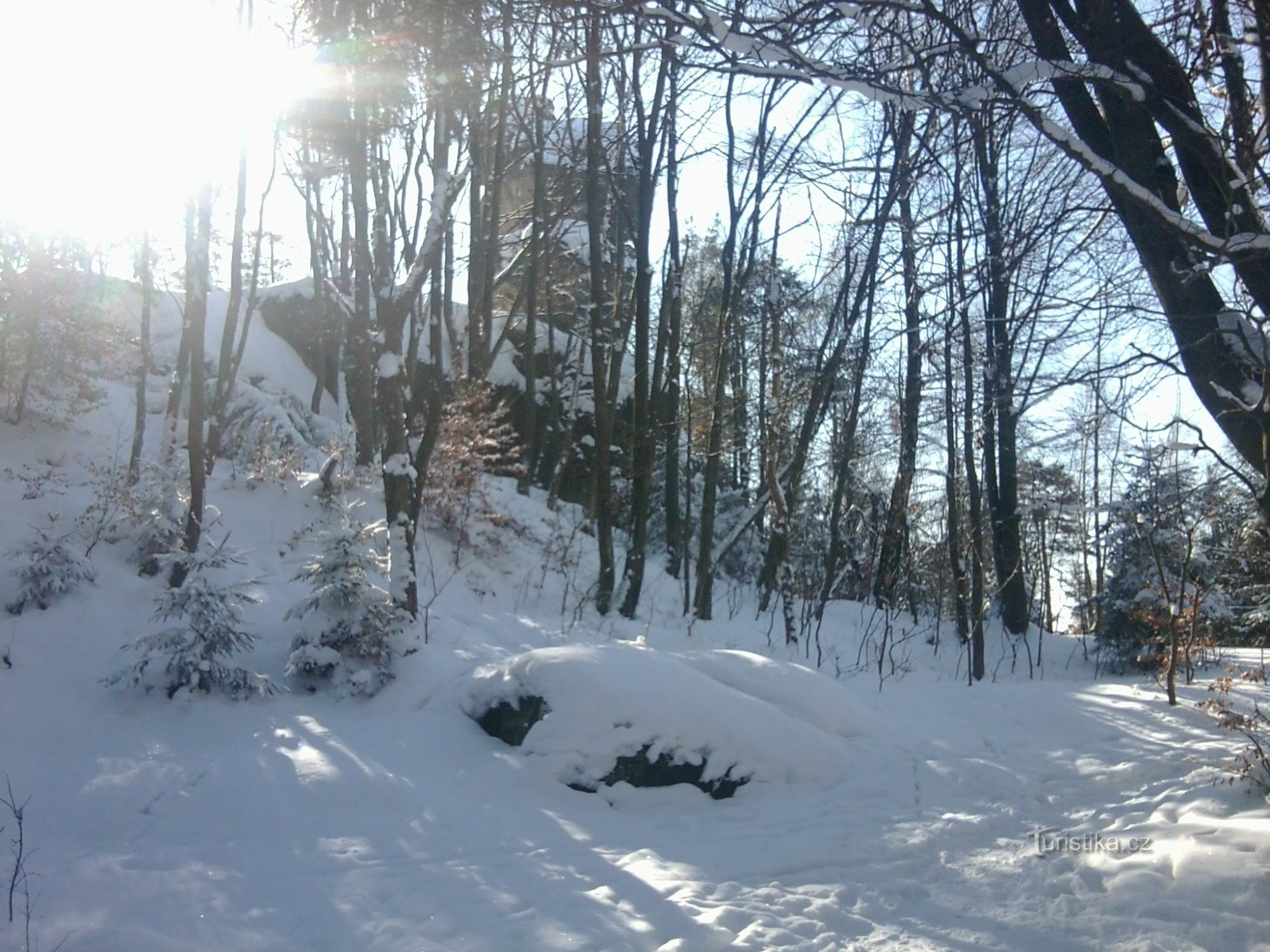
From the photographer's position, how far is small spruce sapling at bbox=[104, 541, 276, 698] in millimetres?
6137

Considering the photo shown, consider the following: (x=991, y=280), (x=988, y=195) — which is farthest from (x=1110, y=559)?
(x=991, y=280)

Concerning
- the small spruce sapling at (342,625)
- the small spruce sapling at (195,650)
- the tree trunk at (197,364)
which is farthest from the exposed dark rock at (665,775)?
the tree trunk at (197,364)

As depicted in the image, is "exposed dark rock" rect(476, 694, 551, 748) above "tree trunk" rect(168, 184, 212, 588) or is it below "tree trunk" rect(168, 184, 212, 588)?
below

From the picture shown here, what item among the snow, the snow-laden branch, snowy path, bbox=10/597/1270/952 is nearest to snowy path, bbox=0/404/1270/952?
snowy path, bbox=10/597/1270/952

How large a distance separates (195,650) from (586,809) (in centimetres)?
294

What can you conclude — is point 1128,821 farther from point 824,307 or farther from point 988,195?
point 824,307

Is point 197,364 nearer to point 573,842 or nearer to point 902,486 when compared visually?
point 573,842

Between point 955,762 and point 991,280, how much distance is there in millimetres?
3329

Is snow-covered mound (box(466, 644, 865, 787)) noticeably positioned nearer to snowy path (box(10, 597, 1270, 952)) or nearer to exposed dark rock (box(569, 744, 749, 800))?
exposed dark rock (box(569, 744, 749, 800))

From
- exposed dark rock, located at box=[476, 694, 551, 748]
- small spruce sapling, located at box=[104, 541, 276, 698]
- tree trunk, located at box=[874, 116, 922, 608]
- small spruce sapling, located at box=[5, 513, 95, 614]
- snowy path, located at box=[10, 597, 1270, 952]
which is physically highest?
tree trunk, located at box=[874, 116, 922, 608]

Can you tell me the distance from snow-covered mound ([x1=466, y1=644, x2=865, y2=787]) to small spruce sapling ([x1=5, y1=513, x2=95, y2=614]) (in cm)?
344

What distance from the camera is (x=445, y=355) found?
2023cm

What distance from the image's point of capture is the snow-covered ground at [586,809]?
376cm

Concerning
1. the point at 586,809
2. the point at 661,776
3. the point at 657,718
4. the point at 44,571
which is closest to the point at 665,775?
the point at 661,776
